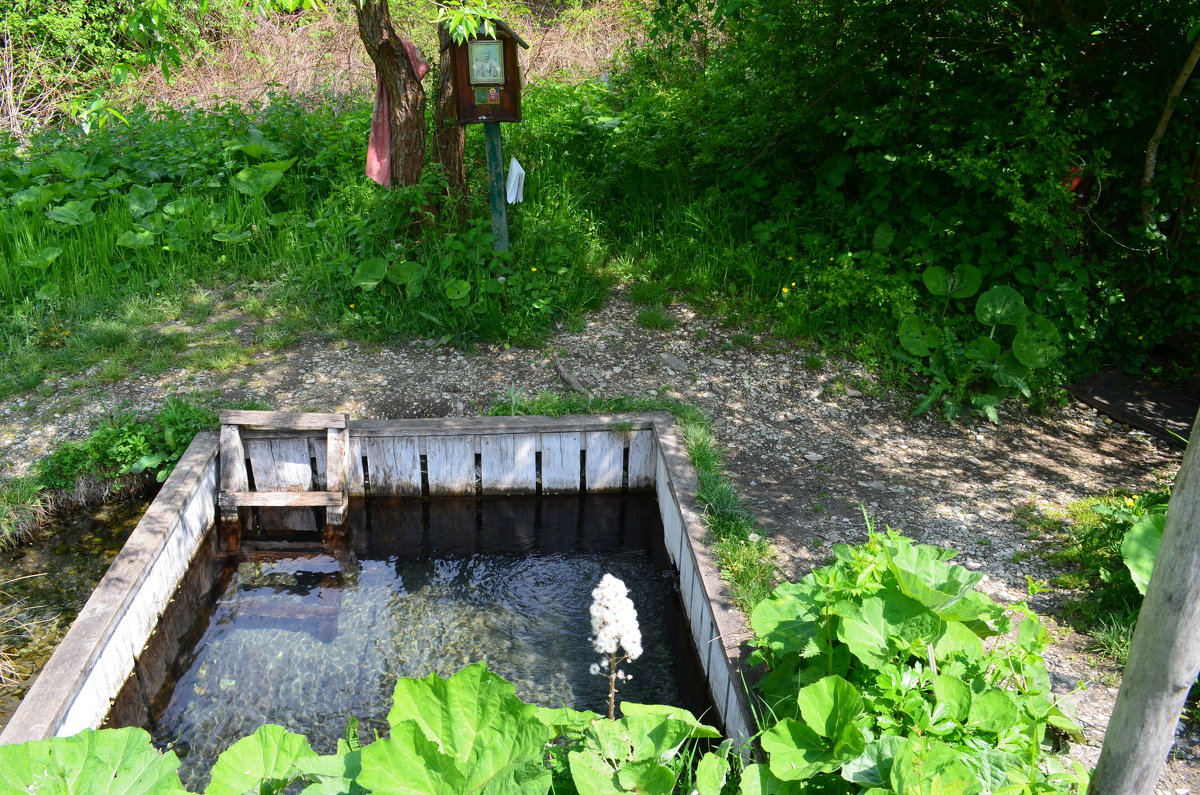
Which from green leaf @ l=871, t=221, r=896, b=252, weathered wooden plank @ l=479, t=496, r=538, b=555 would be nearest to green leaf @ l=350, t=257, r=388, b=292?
weathered wooden plank @ l=479, t=496, r=538, b=555

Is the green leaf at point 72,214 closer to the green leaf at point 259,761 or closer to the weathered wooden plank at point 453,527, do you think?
the weathered wooden plank at point 453,527

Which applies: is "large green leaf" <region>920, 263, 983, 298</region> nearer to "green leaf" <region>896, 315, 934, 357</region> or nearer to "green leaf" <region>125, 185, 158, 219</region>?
"green leaf" <region>896, 315, 934, 357</region>

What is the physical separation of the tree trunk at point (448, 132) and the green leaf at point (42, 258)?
2878 mm

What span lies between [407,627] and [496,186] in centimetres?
327

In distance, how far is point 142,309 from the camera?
636cm

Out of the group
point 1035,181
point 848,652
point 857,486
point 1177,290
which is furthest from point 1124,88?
point 848,652

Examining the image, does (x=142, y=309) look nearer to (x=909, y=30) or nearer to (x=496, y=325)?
(x=496, y=325)

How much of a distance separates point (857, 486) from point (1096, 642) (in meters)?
1.47

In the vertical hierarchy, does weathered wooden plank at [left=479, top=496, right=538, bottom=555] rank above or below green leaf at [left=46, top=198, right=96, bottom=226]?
below

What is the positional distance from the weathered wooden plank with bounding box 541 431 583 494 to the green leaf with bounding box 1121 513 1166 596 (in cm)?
289

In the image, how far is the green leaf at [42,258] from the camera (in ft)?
21.1

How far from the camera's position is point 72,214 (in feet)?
22.5

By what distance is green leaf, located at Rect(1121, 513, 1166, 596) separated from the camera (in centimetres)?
353

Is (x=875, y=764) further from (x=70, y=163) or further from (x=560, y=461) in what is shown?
(x=70, y=163)
